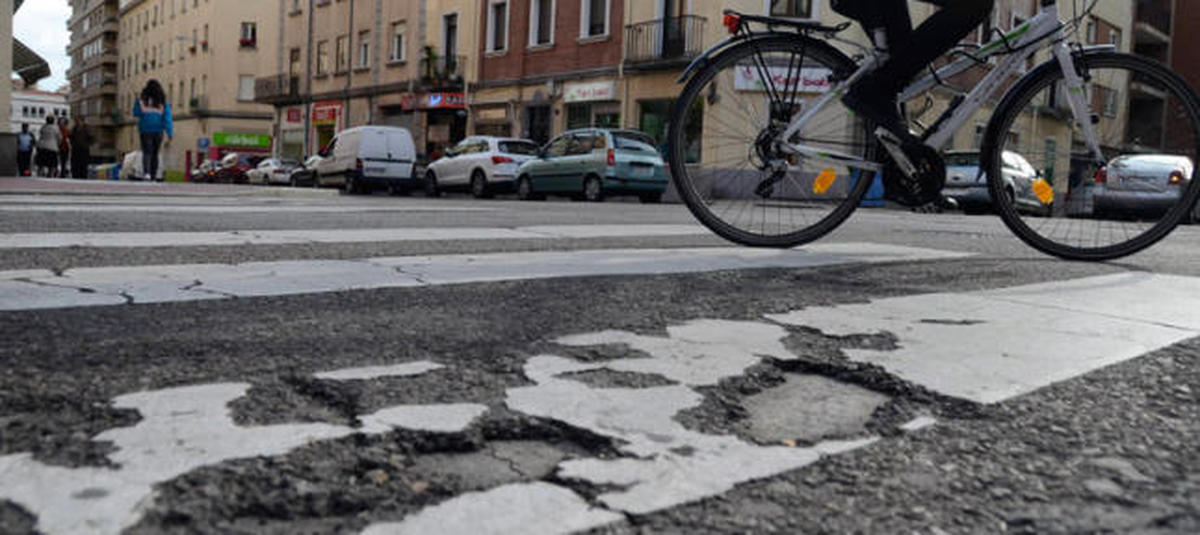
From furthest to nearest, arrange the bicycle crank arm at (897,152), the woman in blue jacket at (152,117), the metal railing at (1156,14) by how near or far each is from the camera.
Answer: the metal railing at (1156,14) < the woman in blue jacket at (152,117) < the bicycle crank arm at (897,152)

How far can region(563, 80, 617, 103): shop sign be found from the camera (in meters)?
28.5

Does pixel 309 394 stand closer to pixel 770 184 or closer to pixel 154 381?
pixel 154 381

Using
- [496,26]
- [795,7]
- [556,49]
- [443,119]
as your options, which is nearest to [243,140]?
[443,119]

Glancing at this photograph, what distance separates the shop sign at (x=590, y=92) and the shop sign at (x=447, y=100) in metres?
5.50

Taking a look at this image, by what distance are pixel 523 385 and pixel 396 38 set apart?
122ft

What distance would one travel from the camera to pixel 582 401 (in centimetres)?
180

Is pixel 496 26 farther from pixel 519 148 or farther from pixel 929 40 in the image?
pixel 929 40

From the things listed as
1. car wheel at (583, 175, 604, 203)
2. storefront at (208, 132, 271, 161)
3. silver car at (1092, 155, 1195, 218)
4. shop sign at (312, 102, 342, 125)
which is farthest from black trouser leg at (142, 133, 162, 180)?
storefront at (208, 132, 271, 161)

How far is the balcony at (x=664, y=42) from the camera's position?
2627 cm

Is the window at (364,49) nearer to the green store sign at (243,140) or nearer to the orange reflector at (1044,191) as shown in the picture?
the green store sign at (243,140)

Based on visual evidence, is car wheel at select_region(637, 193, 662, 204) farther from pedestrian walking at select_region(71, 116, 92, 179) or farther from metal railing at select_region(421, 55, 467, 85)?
metal railing at select_region(421, 55, 467, 85)

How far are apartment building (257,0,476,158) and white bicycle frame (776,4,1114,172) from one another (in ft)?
92.7

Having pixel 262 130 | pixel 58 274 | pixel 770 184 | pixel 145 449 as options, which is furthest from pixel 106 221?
pixel 262 130

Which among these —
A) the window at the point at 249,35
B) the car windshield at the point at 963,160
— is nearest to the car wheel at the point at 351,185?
the car windshield at the point at 963,160
